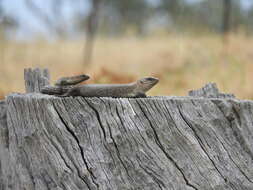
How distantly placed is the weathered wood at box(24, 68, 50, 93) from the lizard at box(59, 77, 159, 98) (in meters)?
0.50

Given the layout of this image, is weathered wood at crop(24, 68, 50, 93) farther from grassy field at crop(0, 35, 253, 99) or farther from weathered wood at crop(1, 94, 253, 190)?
grassy field at crop(0, 35, 253, 99)

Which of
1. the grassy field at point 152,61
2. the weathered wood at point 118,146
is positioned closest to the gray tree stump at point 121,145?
the weathered wood at point 118,146

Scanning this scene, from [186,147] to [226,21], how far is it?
395 inches

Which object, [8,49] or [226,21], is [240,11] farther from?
[8,49]

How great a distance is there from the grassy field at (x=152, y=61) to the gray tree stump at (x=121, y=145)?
2580 millimetres

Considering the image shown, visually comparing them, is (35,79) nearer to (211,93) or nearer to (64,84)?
(64,84)

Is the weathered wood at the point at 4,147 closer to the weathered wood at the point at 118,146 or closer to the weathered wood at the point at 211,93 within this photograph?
the weathered wood at the point at 118,146

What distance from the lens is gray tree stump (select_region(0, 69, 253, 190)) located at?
2449 millimetres

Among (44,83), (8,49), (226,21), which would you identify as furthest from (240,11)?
(44,83)

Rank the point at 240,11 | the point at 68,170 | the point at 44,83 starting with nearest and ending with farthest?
the point at 68,170 < the point at 44,83 < the point at 240,11

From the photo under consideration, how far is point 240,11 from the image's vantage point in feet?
84.3

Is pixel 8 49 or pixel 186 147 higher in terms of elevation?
pixel 186 147

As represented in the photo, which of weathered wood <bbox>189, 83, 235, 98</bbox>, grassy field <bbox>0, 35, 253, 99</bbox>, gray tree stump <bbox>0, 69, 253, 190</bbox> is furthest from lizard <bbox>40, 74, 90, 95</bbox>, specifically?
grassy field <bbox>0, 35, 253, 99</bbox>

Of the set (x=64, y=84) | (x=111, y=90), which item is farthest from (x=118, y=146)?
(x=64, y=84)
